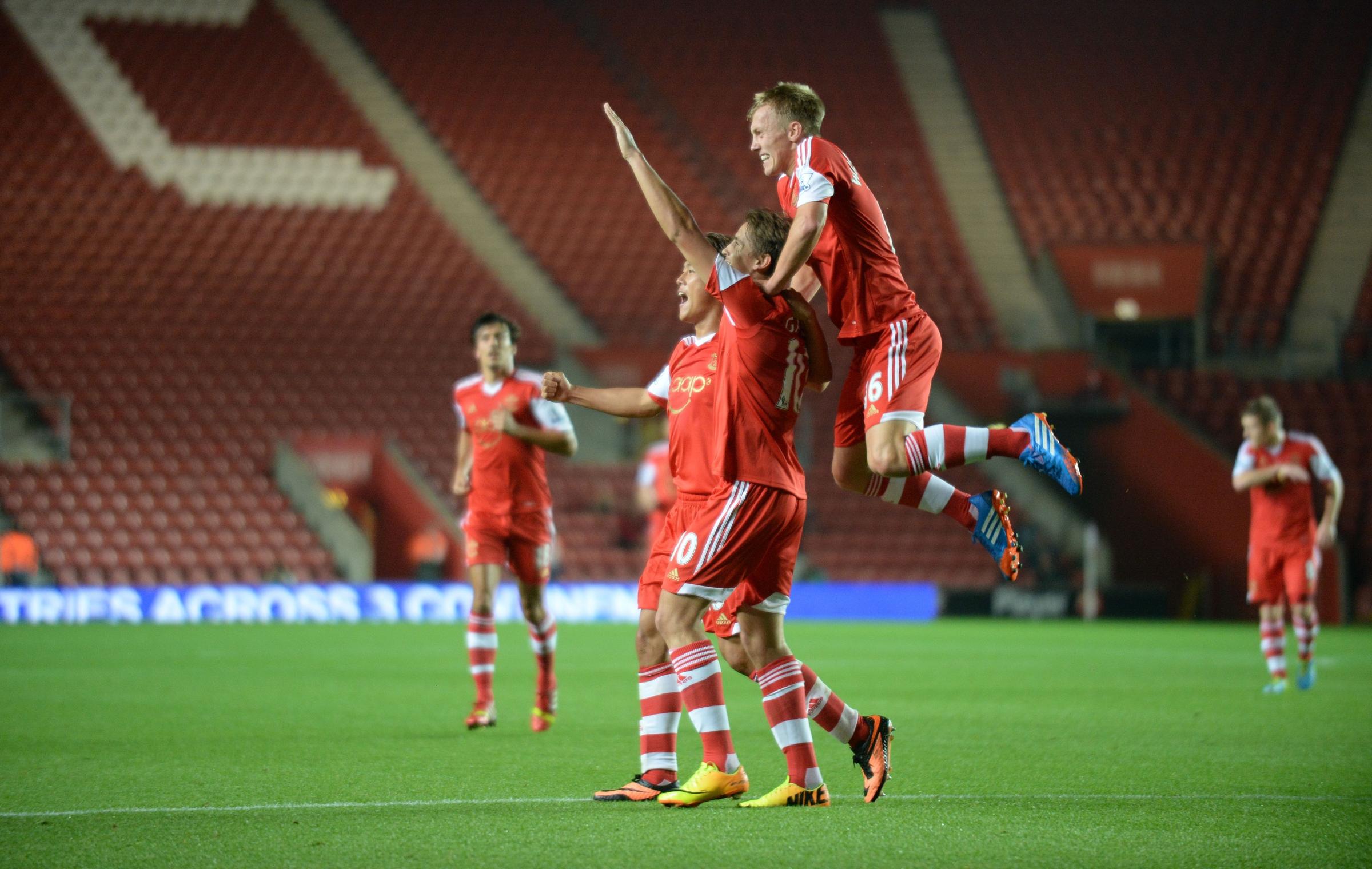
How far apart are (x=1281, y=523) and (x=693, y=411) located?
287 inches

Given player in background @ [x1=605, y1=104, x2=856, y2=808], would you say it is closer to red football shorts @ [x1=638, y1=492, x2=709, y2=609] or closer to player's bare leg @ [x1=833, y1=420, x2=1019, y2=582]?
red football shorts @ [x1=638, y1=492, x2=709, y2=609]

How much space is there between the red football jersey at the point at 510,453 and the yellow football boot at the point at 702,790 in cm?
362

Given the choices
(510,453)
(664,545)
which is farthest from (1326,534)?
(664,545)

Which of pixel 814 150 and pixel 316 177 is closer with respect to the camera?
pixel 814 150

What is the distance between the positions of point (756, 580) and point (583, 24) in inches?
1181

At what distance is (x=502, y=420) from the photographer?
845 cm

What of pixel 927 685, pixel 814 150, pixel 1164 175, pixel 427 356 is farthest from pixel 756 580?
pixel 1164 175

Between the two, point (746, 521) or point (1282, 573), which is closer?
point (746, 521)

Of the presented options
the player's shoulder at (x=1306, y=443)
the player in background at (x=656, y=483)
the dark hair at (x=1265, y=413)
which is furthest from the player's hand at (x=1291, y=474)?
the player in background at (x=656, y=483)

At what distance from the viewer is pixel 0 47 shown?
29.2m

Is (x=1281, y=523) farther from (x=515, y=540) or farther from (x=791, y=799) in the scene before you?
(x=791, y=799)

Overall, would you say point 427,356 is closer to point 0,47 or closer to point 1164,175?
point 0,47

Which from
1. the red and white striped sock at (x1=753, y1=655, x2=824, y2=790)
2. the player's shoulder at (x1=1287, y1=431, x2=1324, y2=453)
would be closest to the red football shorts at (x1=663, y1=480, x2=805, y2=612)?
the red and white striped sock at (x1=753, y1=655, x2=824, y2=790)

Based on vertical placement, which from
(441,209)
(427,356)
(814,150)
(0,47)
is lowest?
(814,150)
